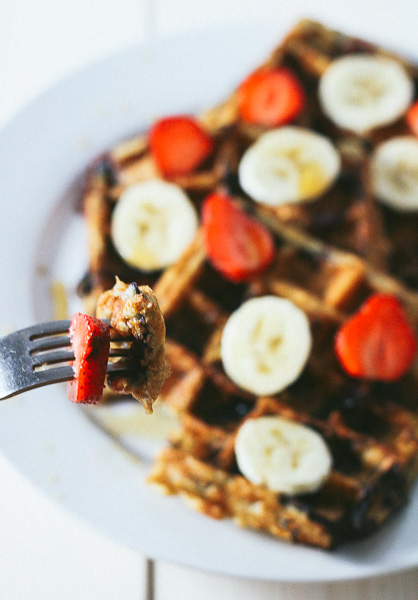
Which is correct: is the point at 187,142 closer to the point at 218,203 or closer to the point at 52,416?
the point at 218,203

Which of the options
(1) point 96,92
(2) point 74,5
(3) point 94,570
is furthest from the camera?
(2) point 74,5

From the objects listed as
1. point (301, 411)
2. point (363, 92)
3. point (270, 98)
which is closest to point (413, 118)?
point (363, 92)

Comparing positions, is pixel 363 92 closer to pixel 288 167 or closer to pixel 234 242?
pixel 288 167

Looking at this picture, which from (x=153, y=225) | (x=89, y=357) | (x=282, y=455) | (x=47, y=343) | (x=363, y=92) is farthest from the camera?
(x=363, y=92)

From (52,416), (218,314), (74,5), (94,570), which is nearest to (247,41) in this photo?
(74,5)

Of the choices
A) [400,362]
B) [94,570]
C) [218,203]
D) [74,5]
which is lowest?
[94,570]

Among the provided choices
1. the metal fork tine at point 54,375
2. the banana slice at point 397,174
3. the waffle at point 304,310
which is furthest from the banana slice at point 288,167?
the metal fork tine at point 54,375
